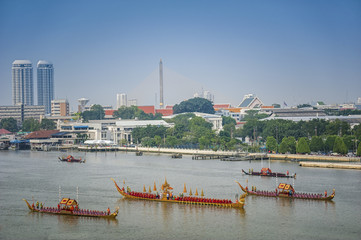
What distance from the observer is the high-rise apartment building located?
167750 mm

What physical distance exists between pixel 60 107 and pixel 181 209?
134 meters

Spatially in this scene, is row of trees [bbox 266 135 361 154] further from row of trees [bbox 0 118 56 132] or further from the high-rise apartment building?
the high-rise apartment building

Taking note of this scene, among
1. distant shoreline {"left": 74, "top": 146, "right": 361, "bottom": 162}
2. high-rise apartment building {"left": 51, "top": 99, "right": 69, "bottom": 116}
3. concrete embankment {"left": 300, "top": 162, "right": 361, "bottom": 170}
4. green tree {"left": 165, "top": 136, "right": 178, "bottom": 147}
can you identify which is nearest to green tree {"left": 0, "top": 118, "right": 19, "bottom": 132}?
high-rise apartment building {"left": 51, "top": 99, "right": 69, "bottom": 116}

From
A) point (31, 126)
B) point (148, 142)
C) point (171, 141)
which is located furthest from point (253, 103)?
point (171, 141)

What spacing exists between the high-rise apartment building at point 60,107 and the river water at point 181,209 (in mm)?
108894

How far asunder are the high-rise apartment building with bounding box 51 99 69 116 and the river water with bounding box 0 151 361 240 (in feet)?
357

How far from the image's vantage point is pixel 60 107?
16850 cm

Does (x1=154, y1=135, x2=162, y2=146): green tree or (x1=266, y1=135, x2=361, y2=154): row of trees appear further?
(x1=154, y1=135, x2=162, y2=146): green tree

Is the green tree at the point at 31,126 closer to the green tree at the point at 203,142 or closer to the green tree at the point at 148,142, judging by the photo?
the green tree at the point at 148,142

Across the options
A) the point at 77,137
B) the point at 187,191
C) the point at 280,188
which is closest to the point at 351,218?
the point at 280,188

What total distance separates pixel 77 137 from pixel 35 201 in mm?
67116

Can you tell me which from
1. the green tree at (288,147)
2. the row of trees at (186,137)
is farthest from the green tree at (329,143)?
the row of trees at (186,137)

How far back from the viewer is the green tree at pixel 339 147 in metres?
66.6

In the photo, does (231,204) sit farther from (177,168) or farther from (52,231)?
(177,168)
